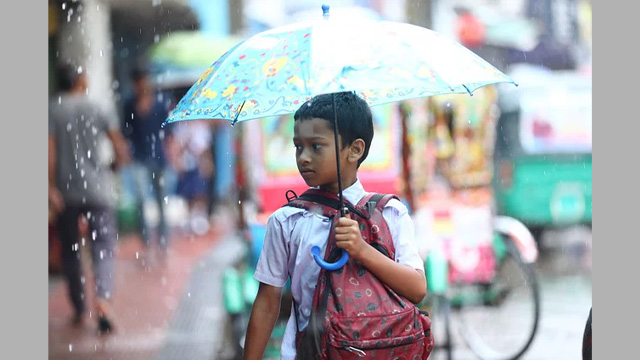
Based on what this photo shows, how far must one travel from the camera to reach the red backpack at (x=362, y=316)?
8.07ft

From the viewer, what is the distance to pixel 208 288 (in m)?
7.74

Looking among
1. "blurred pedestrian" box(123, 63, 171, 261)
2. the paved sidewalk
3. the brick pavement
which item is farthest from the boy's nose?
"blurred pedestrian" box(123, 63, 171, 261)

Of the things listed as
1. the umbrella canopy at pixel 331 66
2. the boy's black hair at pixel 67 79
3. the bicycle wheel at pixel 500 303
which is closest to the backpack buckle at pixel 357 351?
the umbrella canopy at pixel 331 66

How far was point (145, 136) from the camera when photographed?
8.59 metres

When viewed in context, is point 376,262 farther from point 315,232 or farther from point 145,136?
point 145,136

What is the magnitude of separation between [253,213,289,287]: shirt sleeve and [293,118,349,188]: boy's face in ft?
0.61

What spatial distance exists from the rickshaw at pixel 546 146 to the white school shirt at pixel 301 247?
577cm

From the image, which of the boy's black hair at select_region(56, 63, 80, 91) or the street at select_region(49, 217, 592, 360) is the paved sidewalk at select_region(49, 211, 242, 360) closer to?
the street at select_region(49, 217, 592, 360)

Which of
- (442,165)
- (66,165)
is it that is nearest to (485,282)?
(442,165)

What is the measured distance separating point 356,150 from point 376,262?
38 cm

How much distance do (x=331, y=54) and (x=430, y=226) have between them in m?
3.45

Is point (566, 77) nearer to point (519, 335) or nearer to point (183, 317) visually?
point (519, 335)

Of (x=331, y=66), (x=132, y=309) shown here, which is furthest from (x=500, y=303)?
(x=331, y=66)

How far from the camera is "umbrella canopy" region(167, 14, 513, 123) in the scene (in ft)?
8.08
